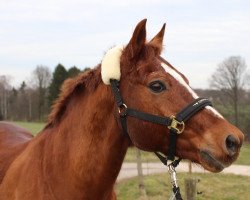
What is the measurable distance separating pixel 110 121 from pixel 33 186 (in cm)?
82

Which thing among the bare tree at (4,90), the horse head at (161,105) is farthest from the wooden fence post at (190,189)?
the bare tree at (4,90)

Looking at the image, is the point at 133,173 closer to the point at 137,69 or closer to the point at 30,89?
the point at 137,69

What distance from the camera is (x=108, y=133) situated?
300cm

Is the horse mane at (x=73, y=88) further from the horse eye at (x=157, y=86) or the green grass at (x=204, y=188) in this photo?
the green grass at (x=204, y=188)

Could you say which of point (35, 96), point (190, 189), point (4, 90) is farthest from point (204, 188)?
point (4, 90)

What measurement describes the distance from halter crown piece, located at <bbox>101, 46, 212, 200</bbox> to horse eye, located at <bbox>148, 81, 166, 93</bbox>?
170 mm

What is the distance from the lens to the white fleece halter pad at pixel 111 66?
295 centimetres

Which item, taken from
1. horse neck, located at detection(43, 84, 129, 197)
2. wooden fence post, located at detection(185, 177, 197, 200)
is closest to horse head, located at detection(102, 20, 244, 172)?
horse neck, located at detection(43, 84, 129, 197)

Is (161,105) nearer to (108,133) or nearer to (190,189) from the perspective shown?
(108,133)

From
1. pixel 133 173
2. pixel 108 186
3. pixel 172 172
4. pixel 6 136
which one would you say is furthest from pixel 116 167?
pixel 133 173

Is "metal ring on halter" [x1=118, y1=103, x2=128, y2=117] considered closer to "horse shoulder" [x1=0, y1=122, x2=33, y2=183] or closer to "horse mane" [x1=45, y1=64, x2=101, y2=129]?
"horse mane" [x1=45, y1=64, x2=101, y2=129]

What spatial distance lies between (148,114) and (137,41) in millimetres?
528

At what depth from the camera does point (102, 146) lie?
3.02 m

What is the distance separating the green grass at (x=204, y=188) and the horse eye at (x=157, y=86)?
8.21m
